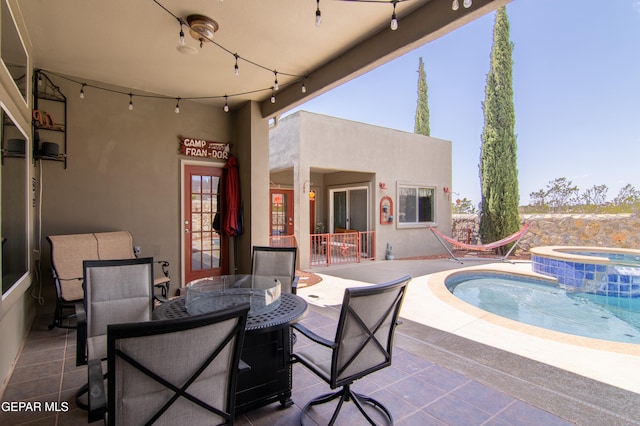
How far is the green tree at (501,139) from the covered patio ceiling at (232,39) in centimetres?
860

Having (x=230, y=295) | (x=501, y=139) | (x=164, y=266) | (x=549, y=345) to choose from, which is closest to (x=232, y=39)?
(x=230, y=295)

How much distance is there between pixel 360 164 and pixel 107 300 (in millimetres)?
7164

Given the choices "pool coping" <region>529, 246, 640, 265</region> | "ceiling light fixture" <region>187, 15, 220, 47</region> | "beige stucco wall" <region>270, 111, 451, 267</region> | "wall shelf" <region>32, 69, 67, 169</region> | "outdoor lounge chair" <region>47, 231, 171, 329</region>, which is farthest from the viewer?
"beige stucco wall" <region>270, 111, 451, 267</region>

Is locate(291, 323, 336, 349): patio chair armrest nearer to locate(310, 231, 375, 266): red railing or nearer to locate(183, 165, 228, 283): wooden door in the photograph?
locate(183, 165, 228, 283): wooden door

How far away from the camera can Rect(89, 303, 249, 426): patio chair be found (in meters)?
1.06

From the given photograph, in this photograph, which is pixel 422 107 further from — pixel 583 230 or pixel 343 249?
pixel 343 249

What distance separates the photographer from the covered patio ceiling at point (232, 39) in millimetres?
2713

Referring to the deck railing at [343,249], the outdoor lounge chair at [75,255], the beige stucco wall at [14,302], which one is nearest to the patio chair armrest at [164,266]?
the outdoor lounge chair at [75,255]

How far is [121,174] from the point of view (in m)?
4.55

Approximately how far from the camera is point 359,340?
5.88 feet

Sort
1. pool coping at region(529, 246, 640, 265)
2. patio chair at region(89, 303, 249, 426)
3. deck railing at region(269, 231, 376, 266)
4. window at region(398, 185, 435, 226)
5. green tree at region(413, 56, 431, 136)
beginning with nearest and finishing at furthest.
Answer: patio chair at region(89, 303, 249, 426) → pool coping at region(529, 246, 640, 265) → deck railing at region(269, 231, 376, 266) → window at region(398, 185, 435, 226) → green tree at region(413, 56, 431, 136)

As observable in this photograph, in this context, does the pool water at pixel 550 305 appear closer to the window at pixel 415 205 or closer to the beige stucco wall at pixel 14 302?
the window at pixel 415 205

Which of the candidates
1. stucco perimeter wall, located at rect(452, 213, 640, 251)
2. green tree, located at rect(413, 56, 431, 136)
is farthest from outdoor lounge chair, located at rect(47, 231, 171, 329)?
green tree, located at rect(413, 56, 431, 136)

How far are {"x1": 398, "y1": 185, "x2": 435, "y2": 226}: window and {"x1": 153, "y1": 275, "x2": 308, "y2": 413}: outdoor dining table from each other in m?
7.67
